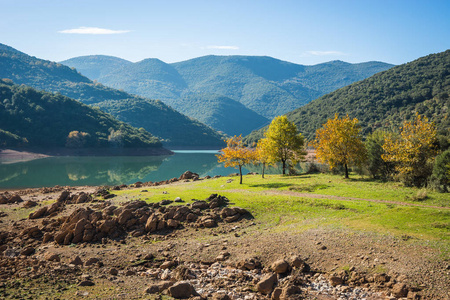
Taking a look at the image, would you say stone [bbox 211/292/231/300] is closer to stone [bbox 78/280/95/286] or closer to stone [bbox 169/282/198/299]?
stone [bbox 169/282/198/299]

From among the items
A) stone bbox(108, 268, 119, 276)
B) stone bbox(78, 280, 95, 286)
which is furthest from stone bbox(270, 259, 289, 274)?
stone bbox(78, 280, 95, 286)

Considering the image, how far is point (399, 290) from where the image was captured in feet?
38.3

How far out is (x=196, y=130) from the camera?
18725cm

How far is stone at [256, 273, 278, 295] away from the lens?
1271 centimetres

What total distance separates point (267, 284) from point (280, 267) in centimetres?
145

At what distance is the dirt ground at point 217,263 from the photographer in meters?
11.9

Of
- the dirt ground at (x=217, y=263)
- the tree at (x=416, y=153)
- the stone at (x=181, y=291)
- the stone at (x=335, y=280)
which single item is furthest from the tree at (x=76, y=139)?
the stone at (x=335, y=280)

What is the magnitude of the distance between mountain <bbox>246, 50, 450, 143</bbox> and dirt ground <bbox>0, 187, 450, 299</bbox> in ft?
260

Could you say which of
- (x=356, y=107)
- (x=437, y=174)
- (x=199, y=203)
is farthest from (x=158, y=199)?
(x=356, y=107)

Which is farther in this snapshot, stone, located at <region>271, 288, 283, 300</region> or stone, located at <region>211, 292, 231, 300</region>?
stone, located at <region>271, 288, 283, 300</region>

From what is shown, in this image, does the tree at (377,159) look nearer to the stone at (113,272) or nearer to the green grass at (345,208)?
the green grass at (345,208)

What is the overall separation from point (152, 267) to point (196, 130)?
172897 mm

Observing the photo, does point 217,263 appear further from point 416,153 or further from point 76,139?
point 76,139

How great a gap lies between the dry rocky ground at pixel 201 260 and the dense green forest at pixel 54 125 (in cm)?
10091
